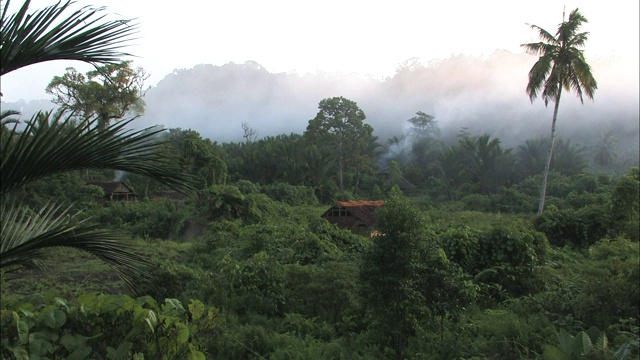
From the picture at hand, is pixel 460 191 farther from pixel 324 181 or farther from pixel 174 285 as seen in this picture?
pixel 174 285

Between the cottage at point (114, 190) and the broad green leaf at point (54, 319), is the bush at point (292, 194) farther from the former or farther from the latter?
the broad green leaf at point (54, 319)

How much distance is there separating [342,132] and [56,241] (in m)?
22.2

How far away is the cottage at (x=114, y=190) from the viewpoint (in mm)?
24328

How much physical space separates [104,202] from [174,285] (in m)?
18.1

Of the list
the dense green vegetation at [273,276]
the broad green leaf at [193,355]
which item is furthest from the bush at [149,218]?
the broad green leaf at [193,355]

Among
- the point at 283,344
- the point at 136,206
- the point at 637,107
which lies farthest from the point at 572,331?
the point at 637,107

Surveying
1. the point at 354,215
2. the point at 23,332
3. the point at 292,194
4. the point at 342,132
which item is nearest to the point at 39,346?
the point at 23,332

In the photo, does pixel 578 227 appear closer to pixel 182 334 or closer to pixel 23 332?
pixel 182 334

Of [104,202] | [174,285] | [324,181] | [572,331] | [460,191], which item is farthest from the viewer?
[460,191]

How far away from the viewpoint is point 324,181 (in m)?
25.2

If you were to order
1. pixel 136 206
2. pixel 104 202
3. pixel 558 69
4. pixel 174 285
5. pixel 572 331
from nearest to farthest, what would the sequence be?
1. pixel 572 331
2. pixel 174 285
3. pixel 558 69
4. pixel 136 206
5. pixel 104 202

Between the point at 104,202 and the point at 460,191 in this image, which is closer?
the point at 104,202

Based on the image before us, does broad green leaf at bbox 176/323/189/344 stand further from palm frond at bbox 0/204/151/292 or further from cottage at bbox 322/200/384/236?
cottage at bbox 322/200/384/236

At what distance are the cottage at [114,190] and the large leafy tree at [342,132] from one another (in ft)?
35.2
